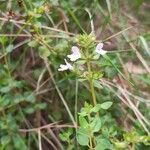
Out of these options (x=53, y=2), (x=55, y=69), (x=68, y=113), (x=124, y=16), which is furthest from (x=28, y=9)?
(x=124, y=16)

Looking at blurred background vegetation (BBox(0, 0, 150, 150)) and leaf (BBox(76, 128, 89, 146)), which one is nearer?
leaf (BBox(76, 128, 89, 146))

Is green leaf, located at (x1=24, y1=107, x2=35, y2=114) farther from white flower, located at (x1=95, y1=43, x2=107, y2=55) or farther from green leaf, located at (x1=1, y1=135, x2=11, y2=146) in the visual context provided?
white flower, located at (x1=95, y1=43, x2=107, y2=55)

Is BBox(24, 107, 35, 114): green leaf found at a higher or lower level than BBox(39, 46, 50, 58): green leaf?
lower

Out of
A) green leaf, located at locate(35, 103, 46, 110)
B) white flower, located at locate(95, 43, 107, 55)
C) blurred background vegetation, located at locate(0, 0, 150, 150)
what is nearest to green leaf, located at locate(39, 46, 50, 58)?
blurred background vegetation, located at locate(0, 0, 150, 150)

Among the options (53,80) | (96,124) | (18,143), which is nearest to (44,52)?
(53,80)

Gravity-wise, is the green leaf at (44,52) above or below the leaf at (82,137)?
above

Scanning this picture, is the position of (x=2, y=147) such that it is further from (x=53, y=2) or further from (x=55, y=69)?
(x=53, y=2)

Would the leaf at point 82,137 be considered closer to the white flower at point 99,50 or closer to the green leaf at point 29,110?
the white flower at point 99,50

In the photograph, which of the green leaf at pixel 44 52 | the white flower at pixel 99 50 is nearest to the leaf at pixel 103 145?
the white flower at pixel 99 50
